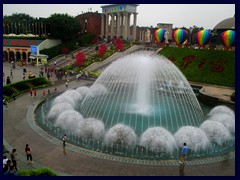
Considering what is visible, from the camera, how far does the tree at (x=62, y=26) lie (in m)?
50.8

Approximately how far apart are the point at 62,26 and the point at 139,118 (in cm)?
4031

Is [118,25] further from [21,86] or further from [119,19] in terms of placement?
[21,86]

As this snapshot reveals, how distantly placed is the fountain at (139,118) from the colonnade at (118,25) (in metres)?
39.1

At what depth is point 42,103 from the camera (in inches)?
847

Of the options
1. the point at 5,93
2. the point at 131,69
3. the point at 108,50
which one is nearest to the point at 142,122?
the point at 131,69

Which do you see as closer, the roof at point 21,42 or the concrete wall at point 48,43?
the concrete wall at point 48,43

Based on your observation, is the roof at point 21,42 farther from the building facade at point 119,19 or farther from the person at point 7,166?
the person at point 7,166

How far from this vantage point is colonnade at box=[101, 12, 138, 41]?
61375mm

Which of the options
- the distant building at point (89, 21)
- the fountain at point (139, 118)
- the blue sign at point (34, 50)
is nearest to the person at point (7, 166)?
the fountain at point (139, 118)

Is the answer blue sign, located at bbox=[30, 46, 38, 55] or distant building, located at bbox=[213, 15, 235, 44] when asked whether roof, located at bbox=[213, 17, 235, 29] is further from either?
blue sign, located at bbox=[30, 46, 38, 55]

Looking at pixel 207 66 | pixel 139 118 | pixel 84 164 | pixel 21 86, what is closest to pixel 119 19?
pixel 207 66

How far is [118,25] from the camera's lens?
6266 cm

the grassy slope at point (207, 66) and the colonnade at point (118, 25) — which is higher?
the colonnade at point (118, 25)

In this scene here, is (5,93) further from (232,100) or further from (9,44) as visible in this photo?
(9,44)
